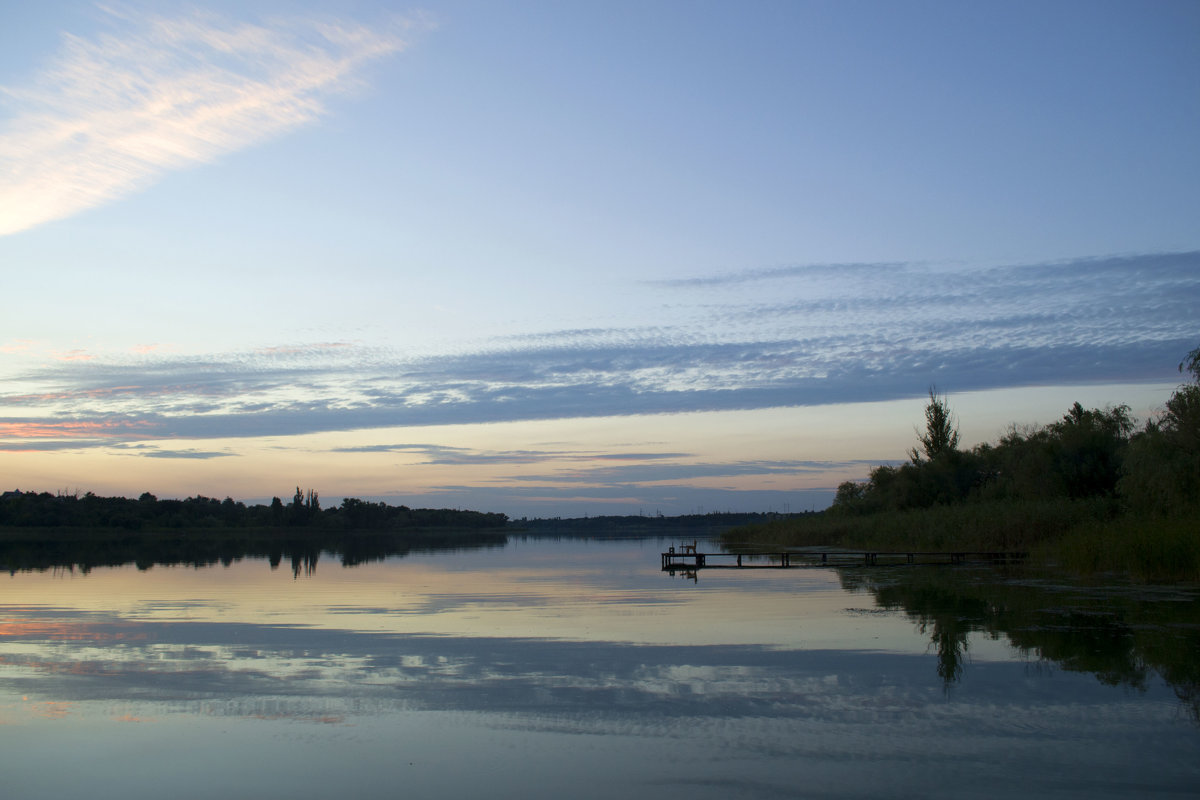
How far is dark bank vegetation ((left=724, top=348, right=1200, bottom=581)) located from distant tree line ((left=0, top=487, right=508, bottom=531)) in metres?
76.5

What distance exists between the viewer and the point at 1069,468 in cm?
4062

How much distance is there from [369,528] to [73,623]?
12879 cm

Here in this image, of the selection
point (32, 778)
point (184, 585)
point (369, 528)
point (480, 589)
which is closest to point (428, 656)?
point (32, 778)

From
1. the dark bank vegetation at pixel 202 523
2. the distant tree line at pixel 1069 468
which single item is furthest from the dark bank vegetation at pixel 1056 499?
the dark bank vegetation at pixel 202 523

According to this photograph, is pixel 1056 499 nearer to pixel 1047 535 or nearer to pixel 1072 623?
pixel 1047 535

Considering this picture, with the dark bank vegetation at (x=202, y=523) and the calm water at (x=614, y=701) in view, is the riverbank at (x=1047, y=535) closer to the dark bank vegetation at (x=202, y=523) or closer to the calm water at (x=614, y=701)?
the calm water at (x=614, y=701)

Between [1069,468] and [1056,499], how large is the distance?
3.42 m

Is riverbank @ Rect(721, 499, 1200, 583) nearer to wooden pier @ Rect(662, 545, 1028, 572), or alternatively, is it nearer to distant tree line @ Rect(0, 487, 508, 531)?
wooden pier @ Rect(662, 545, 1028, 572)

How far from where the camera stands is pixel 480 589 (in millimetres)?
27688

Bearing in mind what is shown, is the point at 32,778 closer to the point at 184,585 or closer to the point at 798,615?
the point at 798,615

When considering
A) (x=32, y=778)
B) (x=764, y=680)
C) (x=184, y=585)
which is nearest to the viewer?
(x=32, y=778)

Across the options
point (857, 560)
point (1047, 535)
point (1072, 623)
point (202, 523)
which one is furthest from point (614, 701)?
point (202, 523)

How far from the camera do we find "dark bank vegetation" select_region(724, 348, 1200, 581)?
82.4 feet

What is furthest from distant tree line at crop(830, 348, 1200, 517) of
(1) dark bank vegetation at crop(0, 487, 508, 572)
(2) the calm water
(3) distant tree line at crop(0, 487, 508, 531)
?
(3) distant tree line at crop(0, 487, 508, 531)
